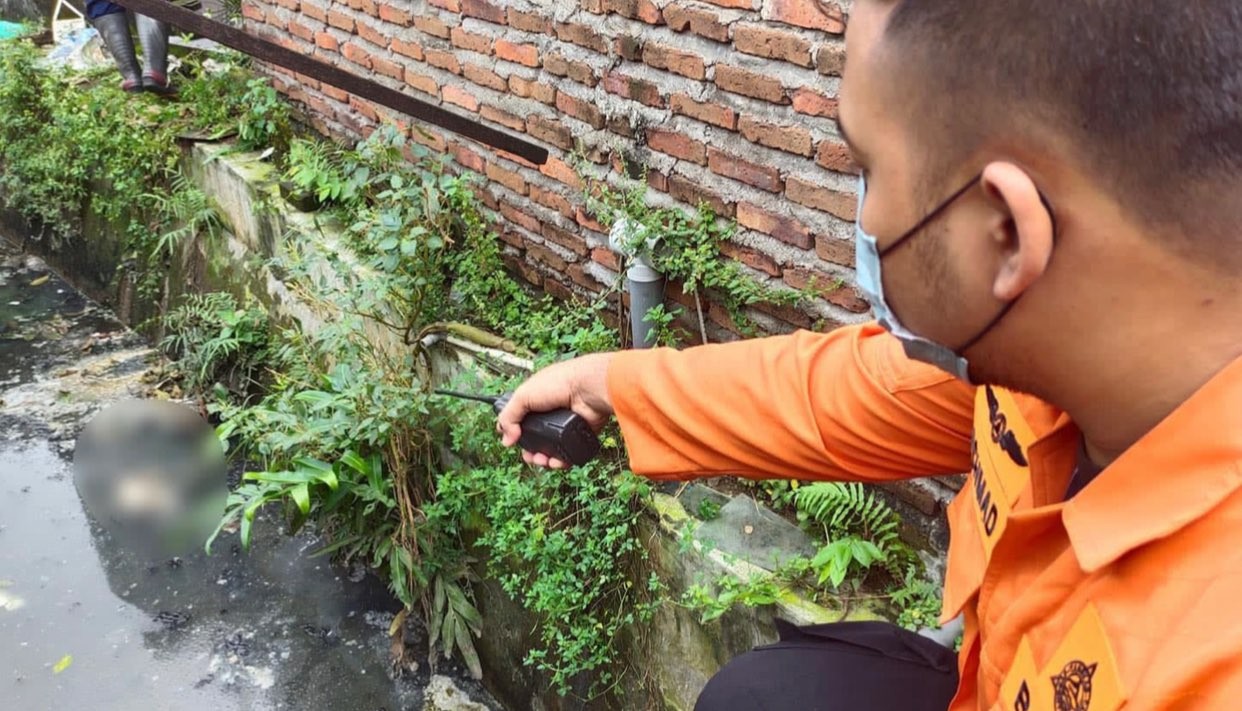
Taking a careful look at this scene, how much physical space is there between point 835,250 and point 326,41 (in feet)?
8.87

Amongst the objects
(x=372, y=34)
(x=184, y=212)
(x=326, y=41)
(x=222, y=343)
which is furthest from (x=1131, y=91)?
(x=184, y=212)

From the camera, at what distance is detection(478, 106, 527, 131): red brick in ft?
10.2

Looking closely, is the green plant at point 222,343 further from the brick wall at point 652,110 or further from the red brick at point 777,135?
the red brick at point 777,135

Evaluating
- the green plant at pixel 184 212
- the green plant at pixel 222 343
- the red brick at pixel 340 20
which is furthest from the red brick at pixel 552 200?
the green plant at pixel 184 212

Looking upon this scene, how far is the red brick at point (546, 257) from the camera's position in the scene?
3141 mm

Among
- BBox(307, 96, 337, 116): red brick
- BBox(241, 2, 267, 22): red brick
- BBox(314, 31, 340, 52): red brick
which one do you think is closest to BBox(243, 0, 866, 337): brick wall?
BBox(314, 31, 340, 52): red brick

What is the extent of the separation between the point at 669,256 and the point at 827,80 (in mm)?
685

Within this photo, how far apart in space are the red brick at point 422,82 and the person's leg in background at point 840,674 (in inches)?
96.6

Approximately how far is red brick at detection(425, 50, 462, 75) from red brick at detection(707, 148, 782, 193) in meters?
1.24

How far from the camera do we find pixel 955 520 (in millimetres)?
1585

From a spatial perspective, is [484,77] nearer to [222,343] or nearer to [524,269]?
[524,269]

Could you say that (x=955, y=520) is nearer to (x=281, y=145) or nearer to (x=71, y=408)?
(x=281, y=145)

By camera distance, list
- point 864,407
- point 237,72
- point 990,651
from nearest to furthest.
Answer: point 990,651
point 864,407
point 237,72

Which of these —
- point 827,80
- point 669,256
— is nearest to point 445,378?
point 669,256
